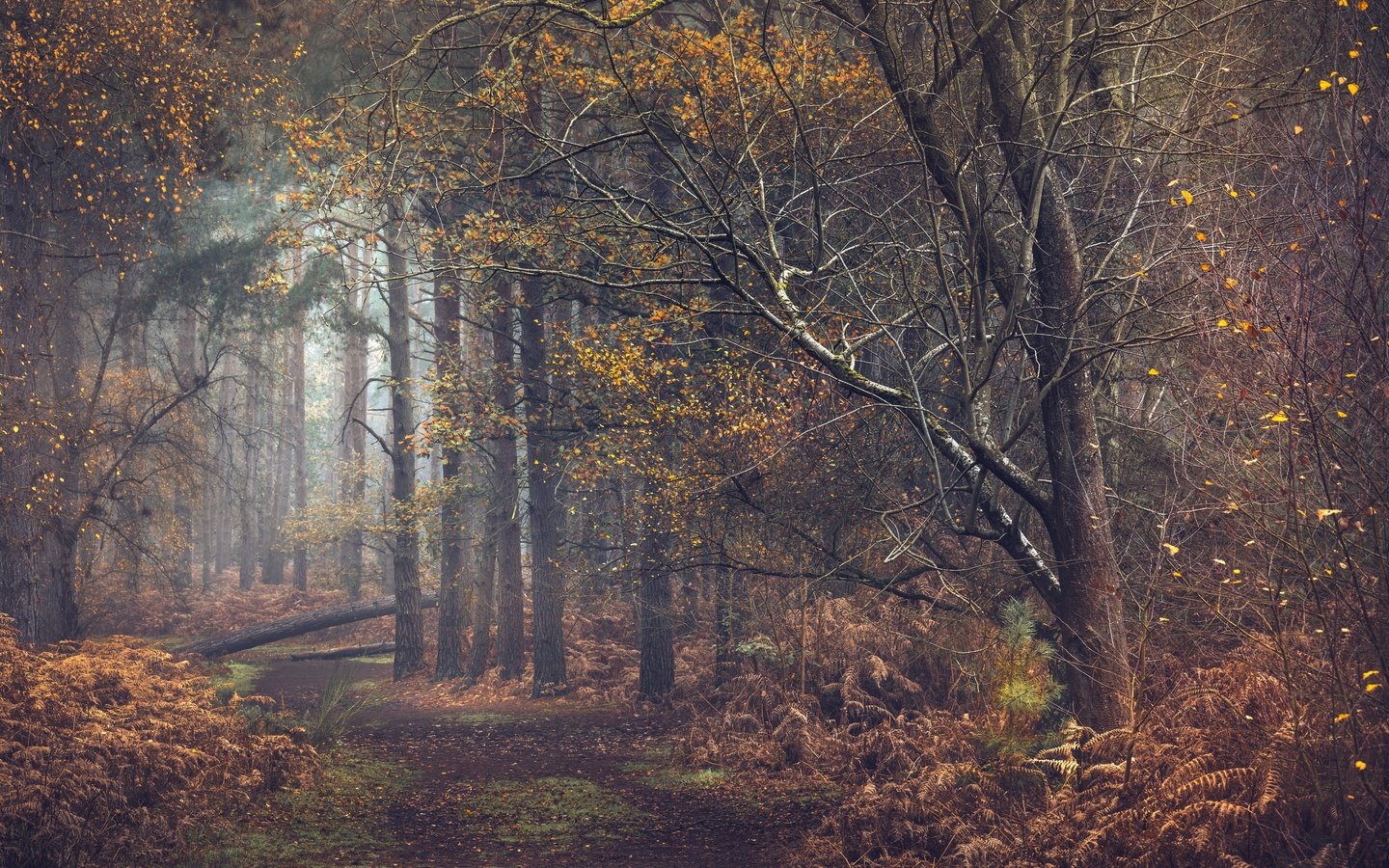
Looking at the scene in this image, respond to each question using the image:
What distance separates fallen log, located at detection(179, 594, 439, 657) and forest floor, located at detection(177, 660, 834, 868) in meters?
7.25

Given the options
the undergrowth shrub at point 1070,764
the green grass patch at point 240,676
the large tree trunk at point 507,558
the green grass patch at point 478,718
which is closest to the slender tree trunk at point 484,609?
the large tree trunk at point 507,558

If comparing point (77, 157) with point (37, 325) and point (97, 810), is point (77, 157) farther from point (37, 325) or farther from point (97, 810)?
point (97, 810)

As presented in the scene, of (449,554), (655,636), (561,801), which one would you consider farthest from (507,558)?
(561,801)

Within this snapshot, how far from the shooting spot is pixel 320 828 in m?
8.38

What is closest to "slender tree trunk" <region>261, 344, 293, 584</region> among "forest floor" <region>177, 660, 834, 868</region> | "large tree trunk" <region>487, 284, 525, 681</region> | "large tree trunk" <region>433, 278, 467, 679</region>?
"large tree trunk" <region>433, 278, 467, 679</region>

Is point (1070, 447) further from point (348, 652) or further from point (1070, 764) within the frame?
point (348, 652)

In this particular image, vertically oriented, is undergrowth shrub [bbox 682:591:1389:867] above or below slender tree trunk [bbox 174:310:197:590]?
below

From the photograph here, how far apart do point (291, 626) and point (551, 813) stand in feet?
42.4

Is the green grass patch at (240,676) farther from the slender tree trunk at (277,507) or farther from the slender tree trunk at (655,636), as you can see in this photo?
the slender tree trunk at (277,507)

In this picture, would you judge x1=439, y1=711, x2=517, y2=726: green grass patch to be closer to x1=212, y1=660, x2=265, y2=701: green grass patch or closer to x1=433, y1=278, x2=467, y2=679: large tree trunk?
x1=433, y1=278, x2=467, y2=679: large tree trunk

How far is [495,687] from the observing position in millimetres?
16359

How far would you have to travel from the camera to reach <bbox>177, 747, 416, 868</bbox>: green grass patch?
743cm

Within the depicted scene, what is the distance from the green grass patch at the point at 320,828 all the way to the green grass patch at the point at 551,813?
906 millimetres

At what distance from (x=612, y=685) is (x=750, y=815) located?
22.0 ft
